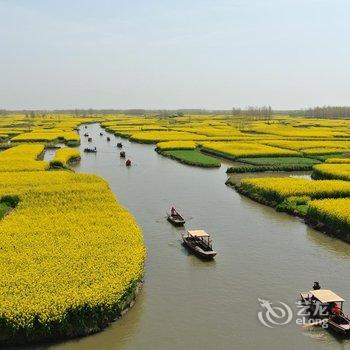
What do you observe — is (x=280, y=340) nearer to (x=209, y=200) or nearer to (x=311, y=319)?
(x=311, y=319)

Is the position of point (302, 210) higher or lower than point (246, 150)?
lower

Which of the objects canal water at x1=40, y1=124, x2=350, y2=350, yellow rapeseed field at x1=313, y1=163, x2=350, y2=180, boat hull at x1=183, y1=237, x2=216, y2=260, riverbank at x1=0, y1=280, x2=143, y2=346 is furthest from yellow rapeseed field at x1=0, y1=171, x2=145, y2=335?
yellow rapeseed field at x1=313, y1=163, x2=350, y2=180

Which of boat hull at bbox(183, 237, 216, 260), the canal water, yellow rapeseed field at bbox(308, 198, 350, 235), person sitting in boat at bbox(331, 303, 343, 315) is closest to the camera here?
the canal water

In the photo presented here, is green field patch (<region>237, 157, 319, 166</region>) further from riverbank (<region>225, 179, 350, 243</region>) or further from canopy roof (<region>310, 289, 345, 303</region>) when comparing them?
canopy roof (<region>310, 289, 345, 303</region>)

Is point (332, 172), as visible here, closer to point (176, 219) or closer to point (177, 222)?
point (176, 219)
